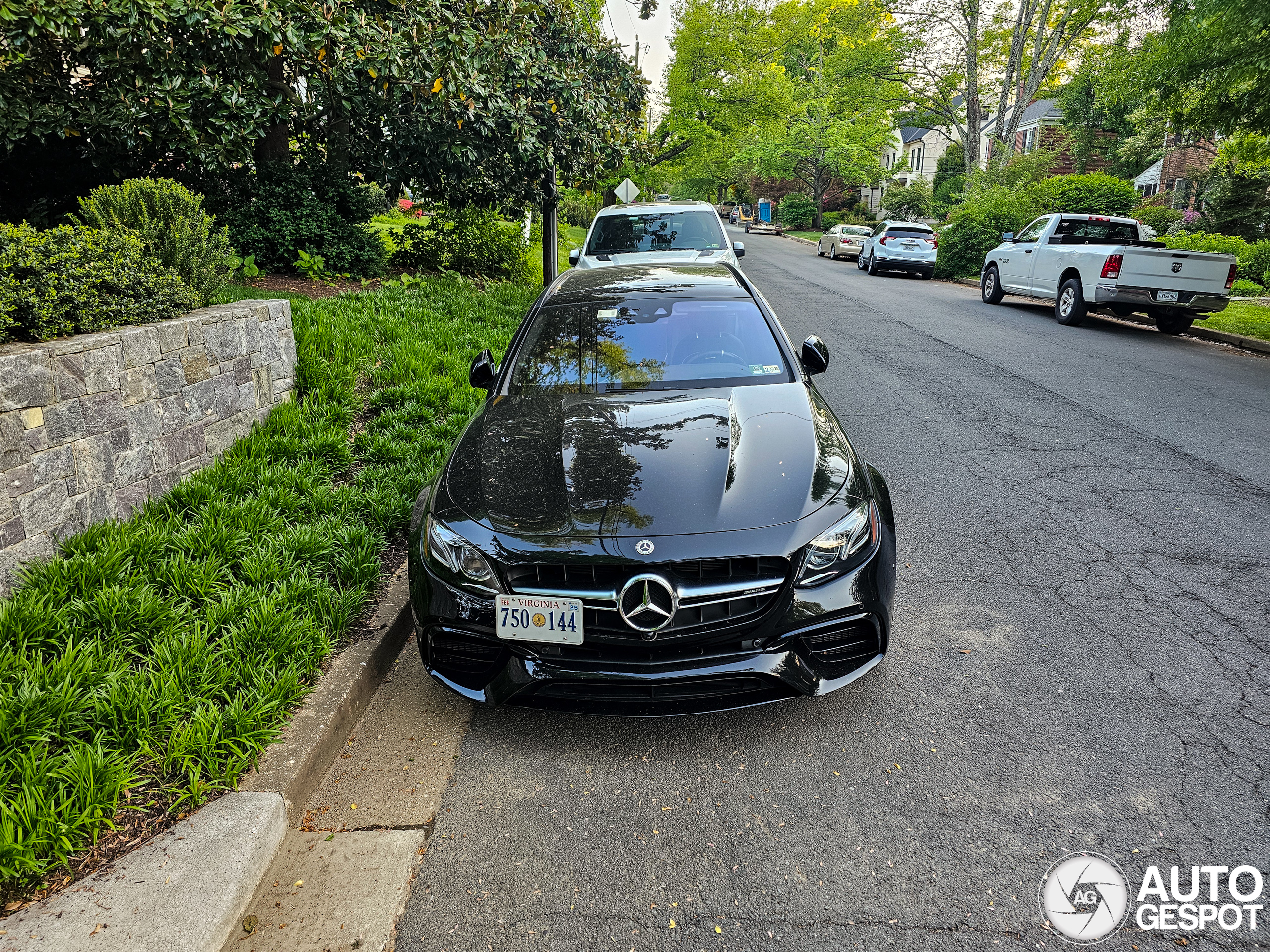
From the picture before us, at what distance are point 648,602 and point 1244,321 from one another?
14060 mm

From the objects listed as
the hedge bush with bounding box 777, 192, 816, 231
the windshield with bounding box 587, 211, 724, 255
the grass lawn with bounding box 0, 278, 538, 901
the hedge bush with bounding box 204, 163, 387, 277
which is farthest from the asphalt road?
the hedge bush with bounding box 777, 192, 816, 231

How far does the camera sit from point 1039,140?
45.1 meters

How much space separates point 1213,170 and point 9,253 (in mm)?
30523

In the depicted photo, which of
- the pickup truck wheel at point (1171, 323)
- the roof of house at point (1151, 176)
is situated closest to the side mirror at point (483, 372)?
the pickup truck wheel at point (1171, 323)

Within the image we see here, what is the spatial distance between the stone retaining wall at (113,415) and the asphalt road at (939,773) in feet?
7.50

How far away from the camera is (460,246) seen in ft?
42.7

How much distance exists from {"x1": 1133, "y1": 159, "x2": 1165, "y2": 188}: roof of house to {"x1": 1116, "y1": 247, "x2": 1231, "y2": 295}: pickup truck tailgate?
26.1 meters

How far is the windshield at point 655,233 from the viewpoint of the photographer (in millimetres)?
10508

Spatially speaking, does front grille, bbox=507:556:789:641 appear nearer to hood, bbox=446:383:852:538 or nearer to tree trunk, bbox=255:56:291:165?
hood, bbox=446:383:852:538

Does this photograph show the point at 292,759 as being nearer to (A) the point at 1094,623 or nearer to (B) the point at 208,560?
(B) the point at 208,560

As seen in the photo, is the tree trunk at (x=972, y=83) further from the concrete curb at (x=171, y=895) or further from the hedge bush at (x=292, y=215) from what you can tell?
the concrete curb at (x=171, y=895)

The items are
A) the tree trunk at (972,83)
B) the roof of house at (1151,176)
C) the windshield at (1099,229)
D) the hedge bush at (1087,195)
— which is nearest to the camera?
the windshield at (1099,229)

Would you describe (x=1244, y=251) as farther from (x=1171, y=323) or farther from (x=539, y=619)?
(x=539, y=619)

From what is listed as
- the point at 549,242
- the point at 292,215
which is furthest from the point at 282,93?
the point at 549,242
